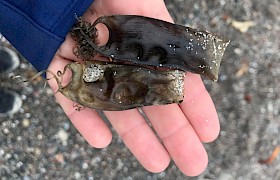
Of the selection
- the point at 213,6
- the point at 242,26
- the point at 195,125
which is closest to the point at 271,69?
the point at 242,26

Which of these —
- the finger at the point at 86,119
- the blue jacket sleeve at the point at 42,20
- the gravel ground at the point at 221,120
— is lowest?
the gravel ground at the point at 221,120

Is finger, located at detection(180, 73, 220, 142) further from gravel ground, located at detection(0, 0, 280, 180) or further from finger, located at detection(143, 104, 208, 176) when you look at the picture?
gravel ground, located at detection(0, 0, 280, 180)

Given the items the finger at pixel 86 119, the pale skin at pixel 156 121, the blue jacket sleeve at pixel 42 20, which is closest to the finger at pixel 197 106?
the pale skin at pixel 156 121

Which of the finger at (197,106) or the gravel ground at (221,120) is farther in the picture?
the gravel ground at (221,120)

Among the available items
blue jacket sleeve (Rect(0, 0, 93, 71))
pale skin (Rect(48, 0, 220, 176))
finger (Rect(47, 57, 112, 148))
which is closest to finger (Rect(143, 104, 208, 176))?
pale skin (Rect(48, 0, 220, 176))

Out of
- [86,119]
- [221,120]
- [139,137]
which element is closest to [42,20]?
[86,119]

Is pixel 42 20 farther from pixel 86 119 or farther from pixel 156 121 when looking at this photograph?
pixel 156 121

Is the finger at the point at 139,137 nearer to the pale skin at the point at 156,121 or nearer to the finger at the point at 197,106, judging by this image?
the pale skin at the point at 156,121

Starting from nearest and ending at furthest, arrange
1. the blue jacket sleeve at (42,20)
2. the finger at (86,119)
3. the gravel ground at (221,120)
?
1. the blue jacket sleeve at (42,20)
2. the finger at (86,119)
3. the gravel ground at (221,120)
